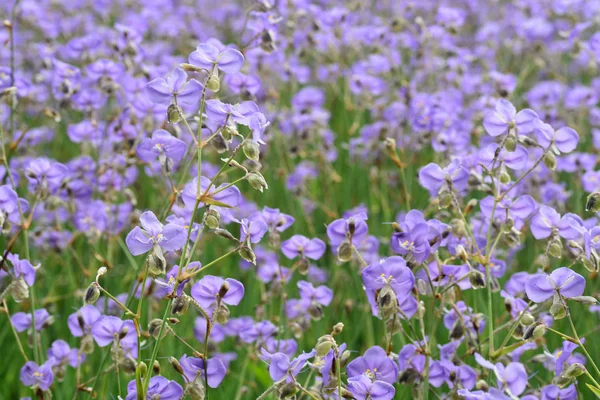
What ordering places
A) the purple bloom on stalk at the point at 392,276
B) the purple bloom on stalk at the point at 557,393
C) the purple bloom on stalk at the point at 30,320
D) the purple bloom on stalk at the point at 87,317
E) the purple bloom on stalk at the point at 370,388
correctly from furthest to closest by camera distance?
the purple bloom on stalk at the point at 30,320
the purple bloom on stalk at the point at 87,317
the purple bloom on stalk at the point at 557,393
the purple bloom on stalk at the point at 392,276
the purple bloom on stalk at the point at 370,388

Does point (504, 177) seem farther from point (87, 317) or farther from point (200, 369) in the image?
point (87, 317)

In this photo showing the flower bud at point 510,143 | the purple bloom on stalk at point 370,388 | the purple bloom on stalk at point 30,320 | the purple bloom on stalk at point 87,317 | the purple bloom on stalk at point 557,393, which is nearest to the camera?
the purple bloom on stalk at point 370,388

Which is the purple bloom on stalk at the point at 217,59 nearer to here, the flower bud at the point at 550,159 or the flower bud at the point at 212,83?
the flower bud at the point at 212,83

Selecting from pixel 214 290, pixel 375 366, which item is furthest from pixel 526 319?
pixel 214 290

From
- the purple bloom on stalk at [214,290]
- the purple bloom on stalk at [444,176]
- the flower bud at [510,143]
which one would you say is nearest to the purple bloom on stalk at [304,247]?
the purple bloom on stalk at [444,176]

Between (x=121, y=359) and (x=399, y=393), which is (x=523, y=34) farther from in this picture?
(x=121, y=359)

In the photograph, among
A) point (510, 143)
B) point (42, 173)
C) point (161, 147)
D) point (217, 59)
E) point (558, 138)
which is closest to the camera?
point (217, 59)

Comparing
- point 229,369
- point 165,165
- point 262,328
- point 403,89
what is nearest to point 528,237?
point 403,89
